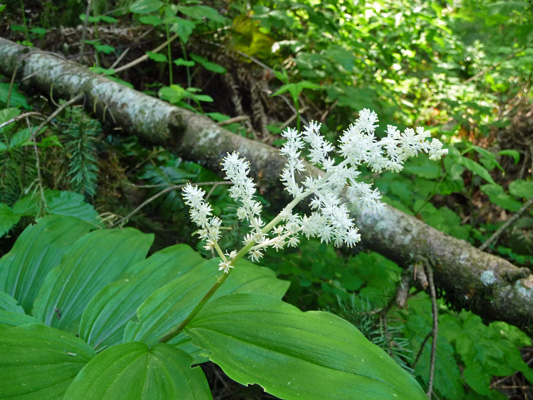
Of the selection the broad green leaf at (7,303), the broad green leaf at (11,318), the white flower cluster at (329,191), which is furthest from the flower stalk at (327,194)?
the broad green leaf at (7,303)

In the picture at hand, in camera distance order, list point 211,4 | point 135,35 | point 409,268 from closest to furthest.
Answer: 1. point 409,268
2. point 135,35
3. point 211,4

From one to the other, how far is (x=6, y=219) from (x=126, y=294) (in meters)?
0.93

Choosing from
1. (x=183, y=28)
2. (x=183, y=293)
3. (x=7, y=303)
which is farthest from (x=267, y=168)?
(x=183, y=28)

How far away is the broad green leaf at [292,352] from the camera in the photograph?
1210mm

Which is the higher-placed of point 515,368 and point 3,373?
point 3,373

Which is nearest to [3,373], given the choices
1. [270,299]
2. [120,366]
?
[120,366]

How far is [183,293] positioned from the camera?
172cm

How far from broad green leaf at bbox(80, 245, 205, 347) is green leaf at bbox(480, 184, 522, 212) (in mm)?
3201

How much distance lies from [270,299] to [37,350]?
84cm

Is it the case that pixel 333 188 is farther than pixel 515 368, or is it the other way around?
pixel 515 368

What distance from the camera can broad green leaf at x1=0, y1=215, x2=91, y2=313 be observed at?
6.87 ft

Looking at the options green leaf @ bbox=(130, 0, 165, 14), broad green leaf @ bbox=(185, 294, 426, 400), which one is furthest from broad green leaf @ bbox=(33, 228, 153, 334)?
green leaf @ bbox=(130, 0, 165, 14)

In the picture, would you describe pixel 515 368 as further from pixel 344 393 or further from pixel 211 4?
pixel 211 4

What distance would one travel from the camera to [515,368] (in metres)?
2.57
